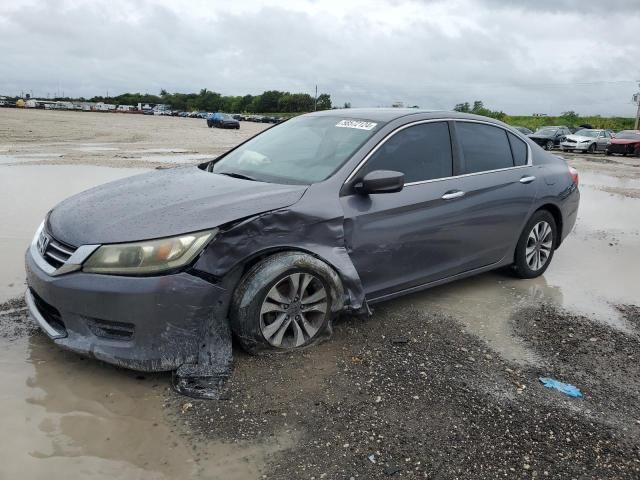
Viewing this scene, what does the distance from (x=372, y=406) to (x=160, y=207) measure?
170cm

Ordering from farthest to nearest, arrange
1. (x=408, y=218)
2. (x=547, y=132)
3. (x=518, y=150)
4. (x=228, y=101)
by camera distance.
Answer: (x=228, y=101)
(x=547, y=132)
(x=518, y=150)
(x=408, y=218)

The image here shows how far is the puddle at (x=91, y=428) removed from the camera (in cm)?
261

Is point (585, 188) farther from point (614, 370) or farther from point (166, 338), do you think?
point (166, 338)

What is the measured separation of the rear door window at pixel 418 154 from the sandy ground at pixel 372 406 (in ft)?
3.71

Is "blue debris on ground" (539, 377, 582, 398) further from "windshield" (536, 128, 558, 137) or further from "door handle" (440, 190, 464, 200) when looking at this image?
"windshield" (536, 128, 558, 137)

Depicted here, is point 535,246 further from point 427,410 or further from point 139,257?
point 139,257

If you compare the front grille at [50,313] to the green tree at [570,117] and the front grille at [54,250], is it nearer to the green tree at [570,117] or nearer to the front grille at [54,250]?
the front grille at [54,250]

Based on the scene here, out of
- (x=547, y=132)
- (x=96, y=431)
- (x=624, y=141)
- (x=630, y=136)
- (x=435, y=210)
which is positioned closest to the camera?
(x=96, y=431)

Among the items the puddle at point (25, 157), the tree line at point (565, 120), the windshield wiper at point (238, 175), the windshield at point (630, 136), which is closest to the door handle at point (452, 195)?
the windshield wiper at point (238, 175)

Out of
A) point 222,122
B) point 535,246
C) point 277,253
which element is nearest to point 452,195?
point 535,246

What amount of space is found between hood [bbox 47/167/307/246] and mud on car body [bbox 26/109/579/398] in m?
0.01

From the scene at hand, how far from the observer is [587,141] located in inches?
1175

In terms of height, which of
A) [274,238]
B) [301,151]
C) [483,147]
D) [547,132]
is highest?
[547,132]

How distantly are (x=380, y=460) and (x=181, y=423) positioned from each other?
3.39 feet
